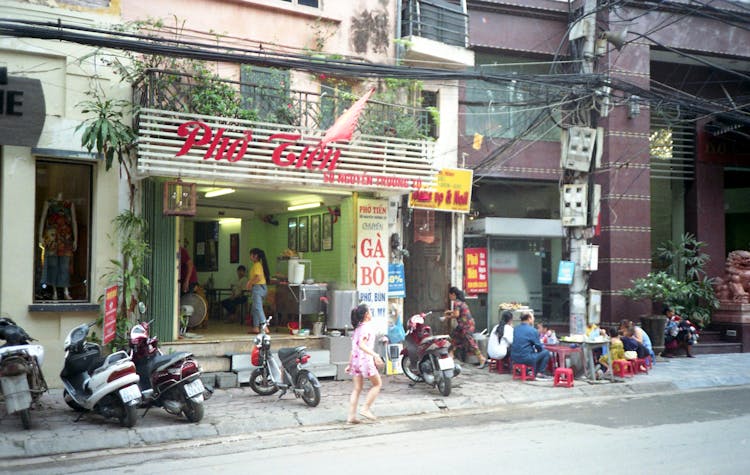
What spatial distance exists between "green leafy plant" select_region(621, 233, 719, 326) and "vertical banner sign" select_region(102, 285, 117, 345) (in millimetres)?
11950

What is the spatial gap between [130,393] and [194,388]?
0.86 meters

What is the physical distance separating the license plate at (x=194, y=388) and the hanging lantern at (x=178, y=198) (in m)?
3.58

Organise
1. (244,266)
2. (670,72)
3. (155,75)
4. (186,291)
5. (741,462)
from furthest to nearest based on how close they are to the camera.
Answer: (670,72) → (244,266) → (186,291) → (155,75) → (741,462)

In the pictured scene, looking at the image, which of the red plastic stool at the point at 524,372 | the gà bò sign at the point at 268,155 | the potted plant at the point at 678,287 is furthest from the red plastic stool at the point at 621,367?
the gà bò sign at the point at 268,155

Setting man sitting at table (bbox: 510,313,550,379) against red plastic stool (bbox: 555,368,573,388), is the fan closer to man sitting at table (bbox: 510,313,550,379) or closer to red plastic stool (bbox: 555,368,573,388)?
man sitting at table (bbox: 510,313,550,379)

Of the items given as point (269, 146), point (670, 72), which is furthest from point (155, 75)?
point (670, 72)

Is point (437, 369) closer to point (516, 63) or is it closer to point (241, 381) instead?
point (241, 381)

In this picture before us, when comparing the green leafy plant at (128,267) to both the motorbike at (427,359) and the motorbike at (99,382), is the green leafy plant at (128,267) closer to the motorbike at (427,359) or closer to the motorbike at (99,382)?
the motorbike at (99,382)

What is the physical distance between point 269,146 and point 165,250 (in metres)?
2.63

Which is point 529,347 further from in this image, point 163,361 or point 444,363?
point 163,361

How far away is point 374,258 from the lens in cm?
1534

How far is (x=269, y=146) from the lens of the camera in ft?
42.5

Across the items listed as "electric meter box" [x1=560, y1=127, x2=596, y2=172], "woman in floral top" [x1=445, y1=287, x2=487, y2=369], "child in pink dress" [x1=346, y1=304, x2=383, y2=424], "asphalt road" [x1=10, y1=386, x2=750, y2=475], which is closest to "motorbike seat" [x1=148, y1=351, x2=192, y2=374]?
"asphalt road" [x1=10, y1=386, x2=750, y2=475]

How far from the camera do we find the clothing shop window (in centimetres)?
1260
